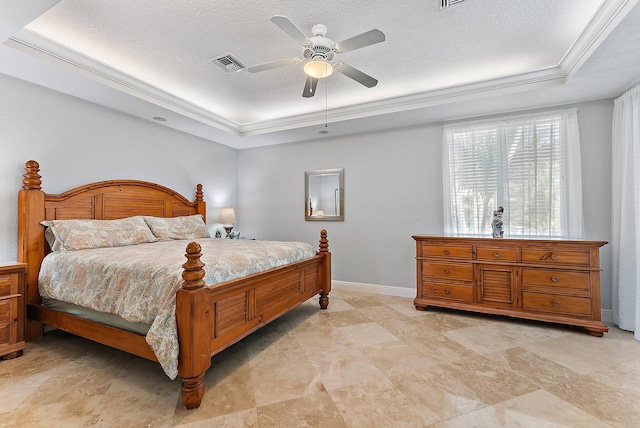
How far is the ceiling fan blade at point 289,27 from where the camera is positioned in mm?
1841

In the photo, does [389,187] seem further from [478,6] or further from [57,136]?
[57,136]

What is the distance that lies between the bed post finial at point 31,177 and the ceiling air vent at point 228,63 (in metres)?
2.01

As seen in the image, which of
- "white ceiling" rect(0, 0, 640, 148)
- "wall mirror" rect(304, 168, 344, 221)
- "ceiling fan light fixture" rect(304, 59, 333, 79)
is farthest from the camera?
"wall mirror" rect(304, 168, 344, 221)

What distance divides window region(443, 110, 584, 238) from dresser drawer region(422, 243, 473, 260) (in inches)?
18.1

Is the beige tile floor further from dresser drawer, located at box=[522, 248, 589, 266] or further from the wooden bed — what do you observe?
dresser drawer, located at box=[522, 248, 589, 266]

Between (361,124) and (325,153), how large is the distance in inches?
36.4

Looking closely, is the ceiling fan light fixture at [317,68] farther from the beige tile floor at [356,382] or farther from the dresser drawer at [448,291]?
the dresser drawer at [448,291]

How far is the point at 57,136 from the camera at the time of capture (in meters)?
3.09

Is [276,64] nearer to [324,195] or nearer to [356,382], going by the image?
[356,382]

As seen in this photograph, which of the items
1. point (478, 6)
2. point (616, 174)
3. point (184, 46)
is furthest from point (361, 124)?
point (616, 174)

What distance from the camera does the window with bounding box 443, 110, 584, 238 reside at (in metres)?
3.33

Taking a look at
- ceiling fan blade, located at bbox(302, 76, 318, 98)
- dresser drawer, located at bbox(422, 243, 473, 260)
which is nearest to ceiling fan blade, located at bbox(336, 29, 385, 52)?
ceiling fan blade, located at bbox(302, 76, 318, 98)

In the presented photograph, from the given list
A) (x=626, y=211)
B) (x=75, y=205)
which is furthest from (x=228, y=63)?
(x=626, y=211)

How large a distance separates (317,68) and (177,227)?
2.76 meters
